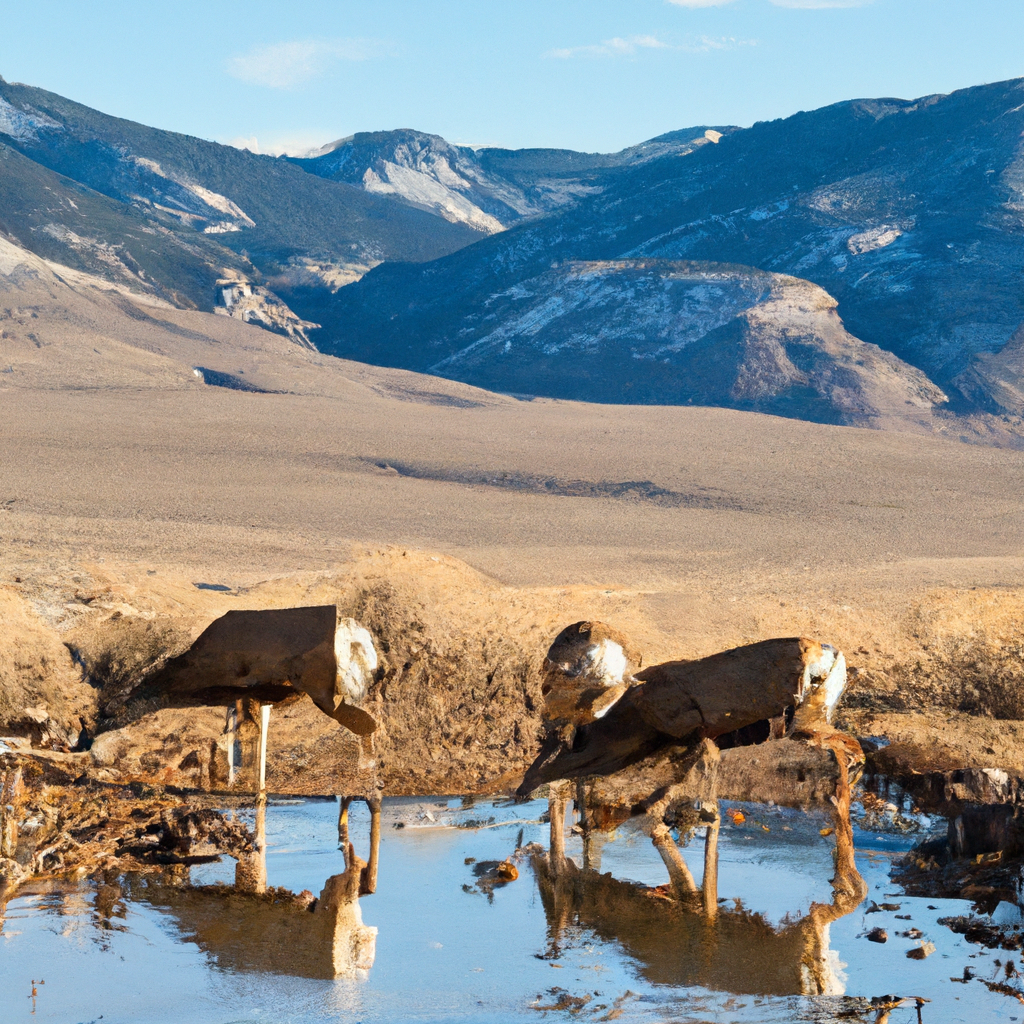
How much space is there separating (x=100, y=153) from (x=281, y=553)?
10676 centimetres

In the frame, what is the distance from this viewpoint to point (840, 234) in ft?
247

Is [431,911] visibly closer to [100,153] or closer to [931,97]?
[931,97]

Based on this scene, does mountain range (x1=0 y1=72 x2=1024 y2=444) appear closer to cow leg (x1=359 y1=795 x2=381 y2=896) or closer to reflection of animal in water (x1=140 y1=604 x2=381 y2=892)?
cow leg (x1=359 y1=795 x2=381 y2=896)

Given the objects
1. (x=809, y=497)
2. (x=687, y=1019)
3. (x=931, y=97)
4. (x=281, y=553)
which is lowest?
(x=687, y=1019)

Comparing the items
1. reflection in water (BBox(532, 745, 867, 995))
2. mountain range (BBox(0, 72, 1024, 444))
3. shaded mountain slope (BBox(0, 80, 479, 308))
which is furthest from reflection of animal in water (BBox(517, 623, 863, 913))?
shaded mountain slope (BBox(0, 80, 479, 308))

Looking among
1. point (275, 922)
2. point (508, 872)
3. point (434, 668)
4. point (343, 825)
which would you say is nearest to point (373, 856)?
point (343, 825)

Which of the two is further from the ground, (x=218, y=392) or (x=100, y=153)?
(x=100, y=153)

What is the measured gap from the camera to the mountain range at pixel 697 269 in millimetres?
59844

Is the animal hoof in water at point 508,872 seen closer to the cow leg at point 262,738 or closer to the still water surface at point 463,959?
the still water surface at point 463,959

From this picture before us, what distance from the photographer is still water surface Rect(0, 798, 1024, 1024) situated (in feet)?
20.3

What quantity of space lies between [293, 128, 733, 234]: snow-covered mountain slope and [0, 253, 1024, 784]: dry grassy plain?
72.4 m

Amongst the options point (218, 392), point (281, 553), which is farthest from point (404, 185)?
point (281, 553)

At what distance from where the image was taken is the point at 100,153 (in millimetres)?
116312

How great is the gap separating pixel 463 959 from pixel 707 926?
1635 millimetres
